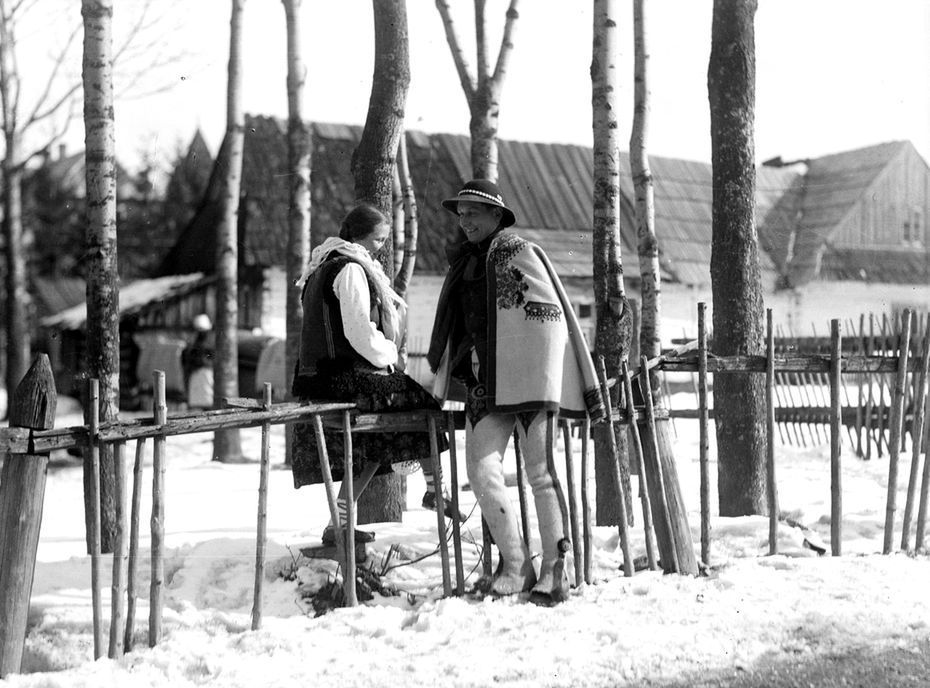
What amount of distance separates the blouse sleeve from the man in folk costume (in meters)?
0.45

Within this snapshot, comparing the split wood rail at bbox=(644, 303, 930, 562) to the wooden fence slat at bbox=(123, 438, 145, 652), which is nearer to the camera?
the wooden fence slat at bbox=(123, 438, 145, 652)

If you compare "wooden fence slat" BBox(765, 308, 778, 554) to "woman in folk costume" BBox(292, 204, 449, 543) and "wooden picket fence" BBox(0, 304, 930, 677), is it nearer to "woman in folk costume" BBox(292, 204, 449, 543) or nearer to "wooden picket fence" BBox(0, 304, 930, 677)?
"wooden picket fence" BBox(0, 304, 930, 677)

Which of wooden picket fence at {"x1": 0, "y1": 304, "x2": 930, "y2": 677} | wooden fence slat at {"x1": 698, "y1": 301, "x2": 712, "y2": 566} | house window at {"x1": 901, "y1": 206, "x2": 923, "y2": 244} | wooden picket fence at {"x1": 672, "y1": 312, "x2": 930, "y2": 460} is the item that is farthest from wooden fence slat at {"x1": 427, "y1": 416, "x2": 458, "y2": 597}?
house window at {"x1": 901, "y1": 206, "x2": 923, "y2": 244}

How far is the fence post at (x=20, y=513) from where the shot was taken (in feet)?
13.7

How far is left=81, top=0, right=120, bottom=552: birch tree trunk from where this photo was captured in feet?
21.3

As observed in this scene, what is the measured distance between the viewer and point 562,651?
13.7 ft

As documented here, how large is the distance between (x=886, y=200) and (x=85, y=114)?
24.9 meters

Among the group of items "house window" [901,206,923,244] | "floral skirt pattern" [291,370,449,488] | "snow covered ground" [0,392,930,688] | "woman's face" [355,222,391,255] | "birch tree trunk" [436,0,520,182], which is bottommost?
"snow covered ground" [0,392,930,688]

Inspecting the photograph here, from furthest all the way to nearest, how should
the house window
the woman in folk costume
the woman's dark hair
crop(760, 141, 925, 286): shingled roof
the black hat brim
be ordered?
1. the house window
2. crop(760, 141, 925, 286): shingled roof
3. the woman's dark hair
4. the woman in folk costume
5. the black hat brim

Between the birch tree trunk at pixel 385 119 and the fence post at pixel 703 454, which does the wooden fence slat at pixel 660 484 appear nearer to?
the fence post at pixel 703 454

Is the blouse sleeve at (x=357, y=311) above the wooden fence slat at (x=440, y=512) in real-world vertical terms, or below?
above

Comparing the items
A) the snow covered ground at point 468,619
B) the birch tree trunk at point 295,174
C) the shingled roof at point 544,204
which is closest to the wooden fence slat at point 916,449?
the snow covered ground at point 468,619

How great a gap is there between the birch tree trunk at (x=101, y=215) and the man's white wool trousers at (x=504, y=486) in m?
2.43

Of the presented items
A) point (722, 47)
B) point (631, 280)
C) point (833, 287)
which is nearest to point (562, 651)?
point (722, 47)
